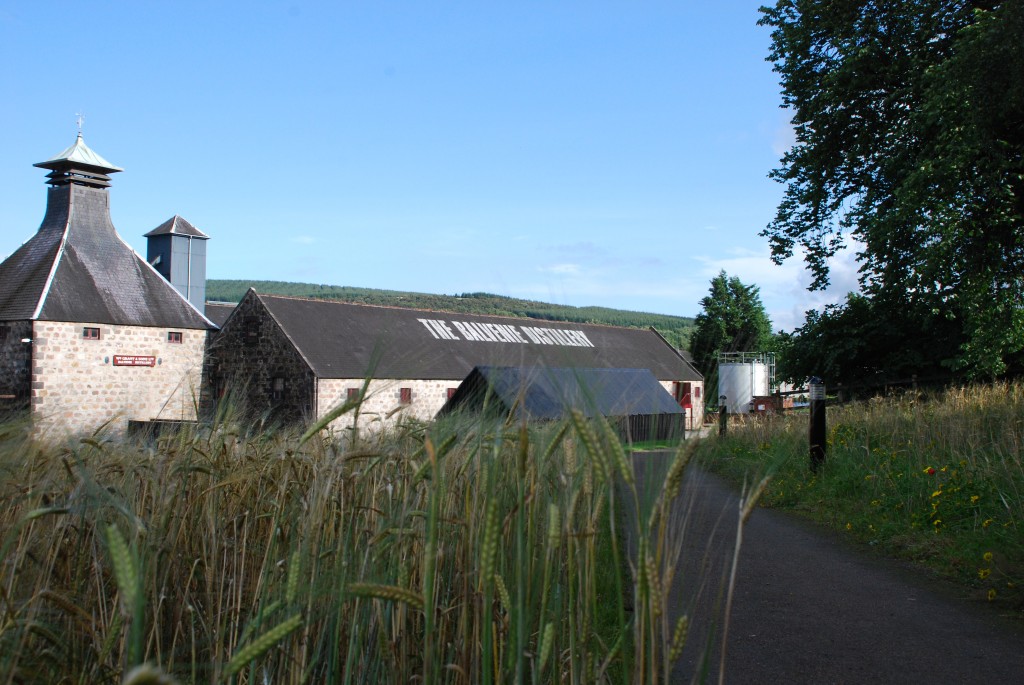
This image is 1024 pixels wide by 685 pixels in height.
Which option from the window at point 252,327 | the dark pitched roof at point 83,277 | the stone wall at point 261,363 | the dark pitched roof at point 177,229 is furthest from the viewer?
the dark pitched roof at point 177,229

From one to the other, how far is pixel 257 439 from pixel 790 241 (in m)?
17.2

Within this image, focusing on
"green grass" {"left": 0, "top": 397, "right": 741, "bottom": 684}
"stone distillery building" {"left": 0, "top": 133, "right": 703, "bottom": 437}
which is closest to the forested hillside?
"green grass" {"left": 0, "top": 397, "right": 741, "bottom": 684}

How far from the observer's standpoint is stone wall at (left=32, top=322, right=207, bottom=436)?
105ft

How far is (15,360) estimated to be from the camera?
32.6 meters

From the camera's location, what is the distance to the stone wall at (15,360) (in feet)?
105

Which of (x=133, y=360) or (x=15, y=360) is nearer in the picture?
(x=15, y=360)

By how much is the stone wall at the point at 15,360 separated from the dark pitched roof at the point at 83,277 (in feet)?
1.63

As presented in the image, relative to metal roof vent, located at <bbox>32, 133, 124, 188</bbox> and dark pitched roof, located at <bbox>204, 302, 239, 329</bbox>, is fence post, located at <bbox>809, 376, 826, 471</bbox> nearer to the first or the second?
metal roof vent, located at <bbox>32, 133, 124, 188</bbox>

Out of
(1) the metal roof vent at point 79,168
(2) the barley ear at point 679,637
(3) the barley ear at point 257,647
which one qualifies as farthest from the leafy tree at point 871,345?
(1) the metal roof vent at point 79,168

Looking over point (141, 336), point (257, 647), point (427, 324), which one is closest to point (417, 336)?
point (427, 324)

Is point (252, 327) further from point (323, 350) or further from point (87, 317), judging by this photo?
point (87, 317)

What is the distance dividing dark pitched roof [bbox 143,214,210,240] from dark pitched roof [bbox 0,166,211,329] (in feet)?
42.1

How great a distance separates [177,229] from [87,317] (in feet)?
61.3

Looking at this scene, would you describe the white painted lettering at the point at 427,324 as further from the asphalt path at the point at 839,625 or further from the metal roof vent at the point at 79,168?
the asphalt path at the point at 839,625
